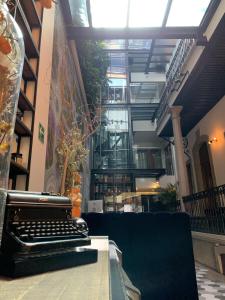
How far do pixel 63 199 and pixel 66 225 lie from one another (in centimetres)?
14

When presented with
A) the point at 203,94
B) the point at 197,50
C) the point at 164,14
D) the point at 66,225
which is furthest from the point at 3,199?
the point at 203,94

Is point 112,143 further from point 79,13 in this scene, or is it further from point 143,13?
point 143,13

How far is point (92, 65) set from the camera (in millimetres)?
6750

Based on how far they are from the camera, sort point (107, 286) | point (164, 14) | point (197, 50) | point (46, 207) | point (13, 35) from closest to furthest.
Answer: point (107, 286)
point (13, 35)
point (46, 207)
point (164, 14)
point (197, 50)

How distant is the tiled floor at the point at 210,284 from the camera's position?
11.1ft

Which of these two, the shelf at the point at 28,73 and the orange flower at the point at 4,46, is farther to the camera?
the shelf at the point at 28,73

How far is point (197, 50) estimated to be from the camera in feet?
19.9

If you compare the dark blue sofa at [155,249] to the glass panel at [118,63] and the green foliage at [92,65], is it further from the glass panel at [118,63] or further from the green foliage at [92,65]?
the glass panel at [118,63]

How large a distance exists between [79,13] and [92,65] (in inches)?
63.9

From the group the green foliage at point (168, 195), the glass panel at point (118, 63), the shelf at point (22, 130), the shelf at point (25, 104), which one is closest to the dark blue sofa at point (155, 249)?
the shelf at point (22, 130)

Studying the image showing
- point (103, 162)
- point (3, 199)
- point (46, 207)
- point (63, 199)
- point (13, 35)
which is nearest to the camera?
point (3, 199)

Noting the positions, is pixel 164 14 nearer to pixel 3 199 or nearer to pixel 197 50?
pixel 197 50

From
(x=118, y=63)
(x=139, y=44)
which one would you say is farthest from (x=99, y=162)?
(x=118, y=63)

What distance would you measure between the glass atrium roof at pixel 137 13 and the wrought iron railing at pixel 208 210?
405 centimetres
